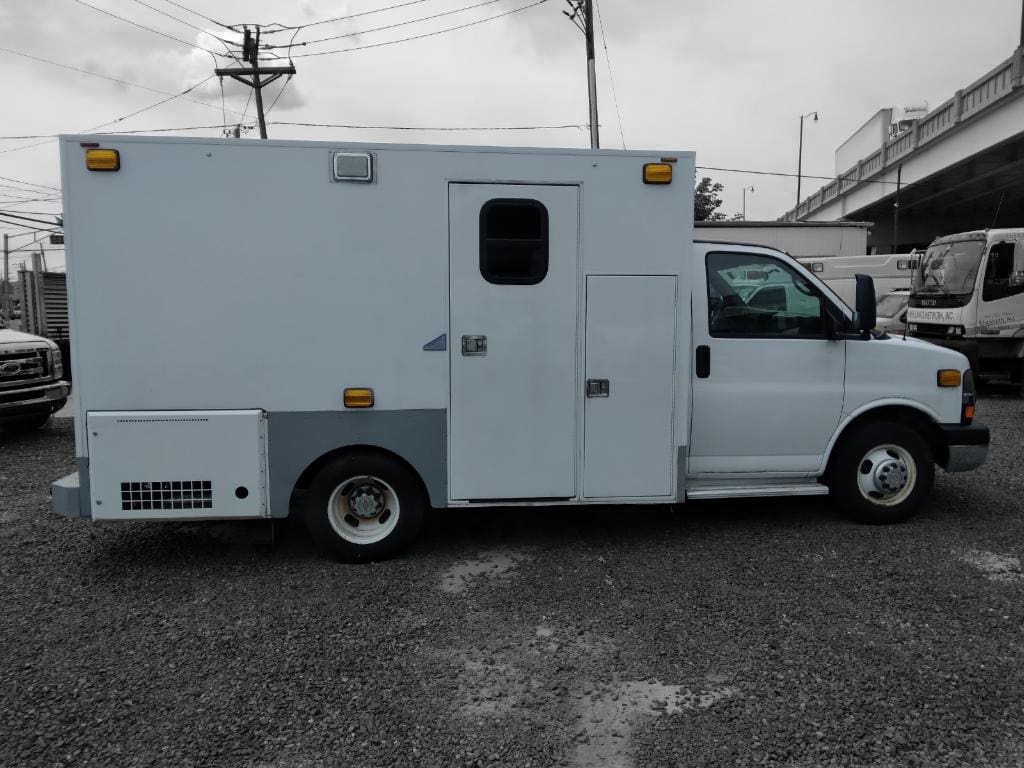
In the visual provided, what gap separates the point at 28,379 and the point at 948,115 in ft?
83.4

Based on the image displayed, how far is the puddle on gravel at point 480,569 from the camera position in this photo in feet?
15.3

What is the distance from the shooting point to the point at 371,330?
15.4 feet

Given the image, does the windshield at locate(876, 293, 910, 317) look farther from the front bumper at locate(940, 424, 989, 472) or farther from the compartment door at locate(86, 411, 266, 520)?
the compartment door at locate(86, 411, 266, 520)

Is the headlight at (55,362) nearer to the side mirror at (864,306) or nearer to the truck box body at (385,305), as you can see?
the truck box body at (385,305)

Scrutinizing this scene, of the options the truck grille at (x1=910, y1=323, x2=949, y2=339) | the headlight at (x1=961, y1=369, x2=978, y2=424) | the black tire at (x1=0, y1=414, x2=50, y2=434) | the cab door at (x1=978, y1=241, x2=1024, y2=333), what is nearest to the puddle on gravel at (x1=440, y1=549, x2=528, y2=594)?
the headlight at (x1=961, y1=369, x2=978, y2=424)

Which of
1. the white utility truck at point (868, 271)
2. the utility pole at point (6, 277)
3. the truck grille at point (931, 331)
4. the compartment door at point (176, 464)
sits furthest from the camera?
the utility pole at point (6, 277)

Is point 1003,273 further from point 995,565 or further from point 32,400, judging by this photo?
point 32,400

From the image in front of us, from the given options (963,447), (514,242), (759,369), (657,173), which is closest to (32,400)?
(514,242)

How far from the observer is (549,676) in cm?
356

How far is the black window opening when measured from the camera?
4.74 meters

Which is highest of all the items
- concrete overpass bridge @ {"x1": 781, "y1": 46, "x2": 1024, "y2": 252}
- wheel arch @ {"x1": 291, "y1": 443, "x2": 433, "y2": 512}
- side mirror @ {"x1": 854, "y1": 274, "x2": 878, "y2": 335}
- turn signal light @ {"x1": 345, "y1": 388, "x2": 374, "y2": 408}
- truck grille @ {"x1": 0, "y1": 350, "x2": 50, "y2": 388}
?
concrete overpass bridge @ {"x1": 781, "y1": 46, "x2": 1024, "y2": 252}

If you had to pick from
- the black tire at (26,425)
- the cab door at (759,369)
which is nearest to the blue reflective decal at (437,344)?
the cab door at (759,369)

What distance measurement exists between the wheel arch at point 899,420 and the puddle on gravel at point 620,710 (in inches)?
106

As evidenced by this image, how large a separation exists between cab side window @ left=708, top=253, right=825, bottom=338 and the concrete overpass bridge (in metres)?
10.9
